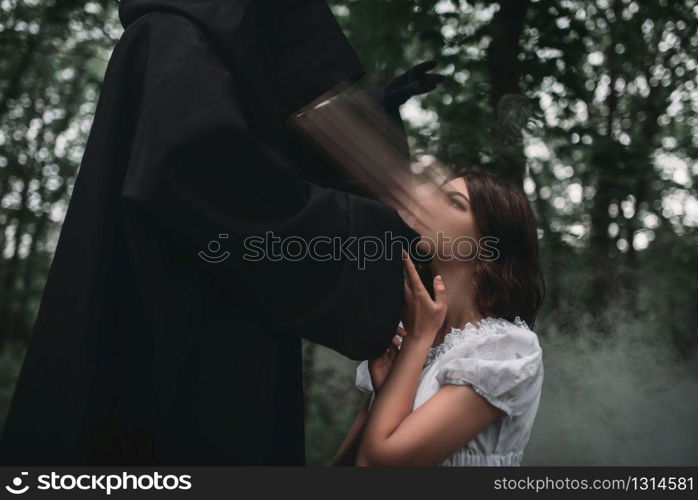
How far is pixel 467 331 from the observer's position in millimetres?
1799

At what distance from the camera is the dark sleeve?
49.4 inches

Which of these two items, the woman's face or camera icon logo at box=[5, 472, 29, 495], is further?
the woman's face

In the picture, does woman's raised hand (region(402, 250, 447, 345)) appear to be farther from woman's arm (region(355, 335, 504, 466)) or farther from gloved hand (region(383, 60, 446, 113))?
gloved hand (region(383, 60, 446, 113))

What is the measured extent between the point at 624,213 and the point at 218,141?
4478 mm

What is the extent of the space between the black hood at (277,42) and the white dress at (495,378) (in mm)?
852

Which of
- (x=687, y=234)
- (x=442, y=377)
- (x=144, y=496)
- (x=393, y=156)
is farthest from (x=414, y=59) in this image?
(x=144, y=496)

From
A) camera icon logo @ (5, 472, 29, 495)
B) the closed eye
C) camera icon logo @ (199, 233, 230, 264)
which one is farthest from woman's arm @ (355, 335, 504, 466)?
camera icon logo @ (5, 472, 29, 495)

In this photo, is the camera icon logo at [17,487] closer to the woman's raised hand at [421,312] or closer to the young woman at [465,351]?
the young woman at [465,351]

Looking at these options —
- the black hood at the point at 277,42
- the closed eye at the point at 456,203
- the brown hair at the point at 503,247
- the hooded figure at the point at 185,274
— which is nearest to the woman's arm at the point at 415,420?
the hooded figure at the point at 185,274

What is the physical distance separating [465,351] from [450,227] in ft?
1.28

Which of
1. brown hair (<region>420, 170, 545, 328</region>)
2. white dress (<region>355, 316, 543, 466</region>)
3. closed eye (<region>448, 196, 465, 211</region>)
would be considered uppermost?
closed eye (<region>448, 196, 465, 211</region>)

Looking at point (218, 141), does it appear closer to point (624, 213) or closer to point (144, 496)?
point (144, 496)

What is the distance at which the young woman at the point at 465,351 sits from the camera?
157 cm

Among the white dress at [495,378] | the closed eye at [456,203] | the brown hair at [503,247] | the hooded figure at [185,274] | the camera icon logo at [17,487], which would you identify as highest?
the hooded figure at [185,274]
